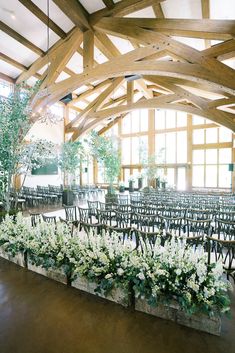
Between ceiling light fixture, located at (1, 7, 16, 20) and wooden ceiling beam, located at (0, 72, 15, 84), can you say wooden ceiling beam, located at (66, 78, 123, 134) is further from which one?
ceiling light fixture, located at (1, 7, 16, 20)

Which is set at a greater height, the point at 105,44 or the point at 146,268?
the point at 105,44

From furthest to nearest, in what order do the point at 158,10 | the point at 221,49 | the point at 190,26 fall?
the point at 158,10 < the point at 221,49 < the point at 190,26

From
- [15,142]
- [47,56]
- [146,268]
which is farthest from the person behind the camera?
[47,56]

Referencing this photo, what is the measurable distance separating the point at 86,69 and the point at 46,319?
6.28 metres

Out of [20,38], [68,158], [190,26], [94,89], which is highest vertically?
[94,89]

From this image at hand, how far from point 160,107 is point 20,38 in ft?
21.0

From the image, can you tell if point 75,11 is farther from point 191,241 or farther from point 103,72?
point 191,241

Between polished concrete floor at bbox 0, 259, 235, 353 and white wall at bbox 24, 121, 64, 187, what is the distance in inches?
427

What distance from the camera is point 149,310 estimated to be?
1994 millimetres

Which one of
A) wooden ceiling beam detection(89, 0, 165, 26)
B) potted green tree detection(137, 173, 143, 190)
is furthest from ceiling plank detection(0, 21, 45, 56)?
potted green tree detection(137, 173, 143, 190)

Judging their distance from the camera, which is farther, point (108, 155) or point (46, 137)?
point (46, 137)

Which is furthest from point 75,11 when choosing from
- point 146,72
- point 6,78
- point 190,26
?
point 6,78

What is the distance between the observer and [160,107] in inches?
381

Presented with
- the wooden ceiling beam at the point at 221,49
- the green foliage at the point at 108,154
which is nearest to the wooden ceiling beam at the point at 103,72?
the wooden ceiling beam at the point at 221,49
